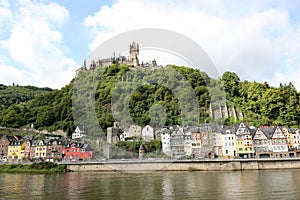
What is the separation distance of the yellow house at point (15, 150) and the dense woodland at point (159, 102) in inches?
388

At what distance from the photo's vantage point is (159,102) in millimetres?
46281

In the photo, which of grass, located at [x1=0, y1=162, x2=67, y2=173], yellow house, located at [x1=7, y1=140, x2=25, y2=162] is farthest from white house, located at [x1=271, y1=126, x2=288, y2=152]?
yellow house, located at [x1=7, y1=140, x2=25, y2=162]

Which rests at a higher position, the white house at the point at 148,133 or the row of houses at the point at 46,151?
the white house at the point at 148,133

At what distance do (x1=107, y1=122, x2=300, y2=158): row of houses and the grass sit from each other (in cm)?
1399

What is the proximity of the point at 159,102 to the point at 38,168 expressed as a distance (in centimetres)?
2178

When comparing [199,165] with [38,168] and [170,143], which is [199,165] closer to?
[170,143]

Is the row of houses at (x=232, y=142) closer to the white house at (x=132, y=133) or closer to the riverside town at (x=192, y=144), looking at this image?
the riverside town at (x=192, y=144)

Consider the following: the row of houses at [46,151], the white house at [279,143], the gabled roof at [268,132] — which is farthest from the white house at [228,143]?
the row of houses at [46,151]

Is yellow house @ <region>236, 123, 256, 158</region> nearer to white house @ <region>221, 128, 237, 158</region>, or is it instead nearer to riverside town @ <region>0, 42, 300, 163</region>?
riverside town @ <region>0, 42, 300, 163</region>

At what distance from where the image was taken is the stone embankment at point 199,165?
28.8 meters

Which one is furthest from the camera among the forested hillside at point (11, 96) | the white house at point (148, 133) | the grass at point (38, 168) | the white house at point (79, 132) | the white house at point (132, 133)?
the forested hillside at point (11, 96)

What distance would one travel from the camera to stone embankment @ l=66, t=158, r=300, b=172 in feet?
94.4

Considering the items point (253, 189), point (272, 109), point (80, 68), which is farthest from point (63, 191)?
point (80, 68)

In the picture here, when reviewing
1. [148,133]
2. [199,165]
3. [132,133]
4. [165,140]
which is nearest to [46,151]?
[132,133]
